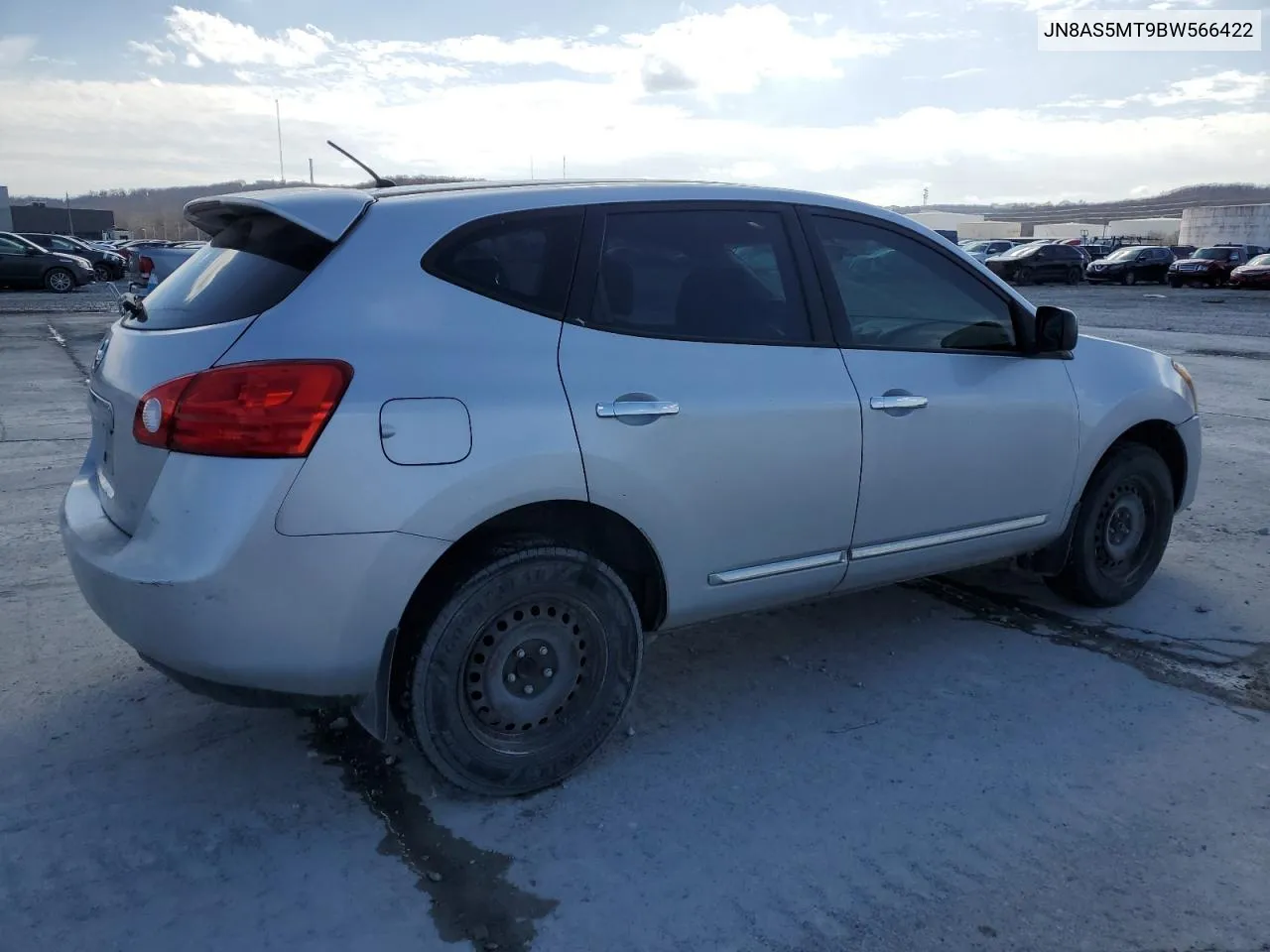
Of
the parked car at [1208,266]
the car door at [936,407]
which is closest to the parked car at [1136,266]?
the parked car at [1208,266]

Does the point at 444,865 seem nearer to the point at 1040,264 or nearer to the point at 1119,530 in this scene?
the point at 1119,530

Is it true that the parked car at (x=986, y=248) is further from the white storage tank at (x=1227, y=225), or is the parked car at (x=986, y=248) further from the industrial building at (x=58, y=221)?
the industrial building at (x=58, y=221)

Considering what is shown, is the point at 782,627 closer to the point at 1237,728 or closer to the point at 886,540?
the point at 886,540

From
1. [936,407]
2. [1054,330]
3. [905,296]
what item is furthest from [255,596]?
[1054,330]

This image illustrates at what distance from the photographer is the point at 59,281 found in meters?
26.9

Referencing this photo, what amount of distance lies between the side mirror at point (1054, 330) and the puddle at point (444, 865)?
2.76 metres

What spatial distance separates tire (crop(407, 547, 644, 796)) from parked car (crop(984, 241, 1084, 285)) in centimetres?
3867

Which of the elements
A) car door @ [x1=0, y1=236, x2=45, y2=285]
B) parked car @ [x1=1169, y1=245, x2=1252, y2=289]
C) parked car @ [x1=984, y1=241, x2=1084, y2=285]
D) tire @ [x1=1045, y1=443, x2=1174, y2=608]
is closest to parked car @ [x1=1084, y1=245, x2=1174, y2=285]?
parked car @ [x1=984, y1=241, x2=1084, y2=285]

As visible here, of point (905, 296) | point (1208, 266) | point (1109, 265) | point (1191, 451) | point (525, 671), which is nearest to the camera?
point (525, 671)

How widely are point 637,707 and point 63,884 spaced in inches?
70.6

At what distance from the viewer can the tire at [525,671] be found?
2.85 m

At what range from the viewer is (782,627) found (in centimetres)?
437

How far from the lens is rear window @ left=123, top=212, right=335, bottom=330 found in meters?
2.79

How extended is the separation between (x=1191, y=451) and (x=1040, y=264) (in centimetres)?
3755
